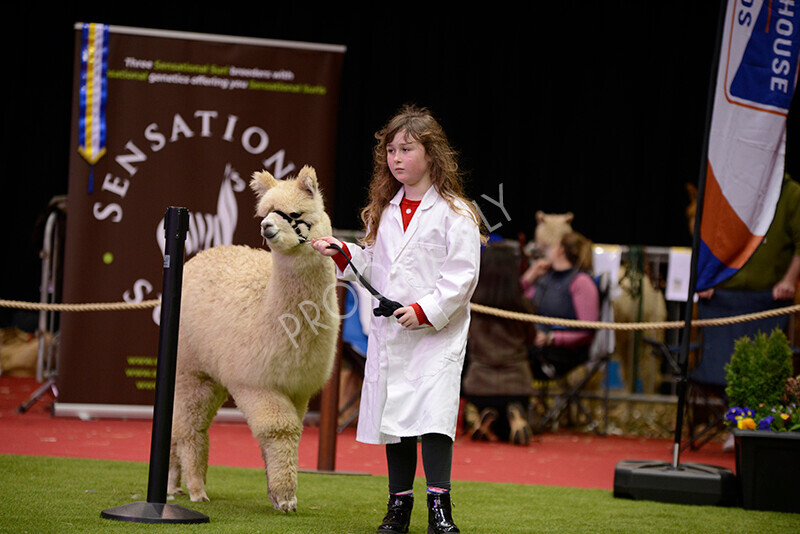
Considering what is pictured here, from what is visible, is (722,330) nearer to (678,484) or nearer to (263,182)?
(678,484)

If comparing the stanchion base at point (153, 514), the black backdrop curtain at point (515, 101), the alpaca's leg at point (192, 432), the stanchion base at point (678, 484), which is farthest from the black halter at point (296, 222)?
the black backdrop curtain at point (515, 101)

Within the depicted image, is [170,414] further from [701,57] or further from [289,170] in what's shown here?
[701,57]

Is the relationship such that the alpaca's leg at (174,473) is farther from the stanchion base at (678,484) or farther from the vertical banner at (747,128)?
the vertical banner at (747,128)

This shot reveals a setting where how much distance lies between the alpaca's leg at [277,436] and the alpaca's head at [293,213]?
55 centimetres

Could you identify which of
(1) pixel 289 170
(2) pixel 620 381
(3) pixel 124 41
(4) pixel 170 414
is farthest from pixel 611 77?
(4) pixel 170 414

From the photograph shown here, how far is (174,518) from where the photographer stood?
2.92 meters

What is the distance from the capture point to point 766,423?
13.3 feet

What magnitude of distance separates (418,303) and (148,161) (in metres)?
4.07

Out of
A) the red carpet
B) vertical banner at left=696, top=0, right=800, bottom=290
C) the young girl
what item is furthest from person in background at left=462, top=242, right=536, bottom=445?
the young girl

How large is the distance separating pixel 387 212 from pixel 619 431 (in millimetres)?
5208

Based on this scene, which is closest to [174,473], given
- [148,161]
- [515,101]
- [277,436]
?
[277,436]

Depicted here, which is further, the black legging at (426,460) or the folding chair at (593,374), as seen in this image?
the folding chair at (593,374)

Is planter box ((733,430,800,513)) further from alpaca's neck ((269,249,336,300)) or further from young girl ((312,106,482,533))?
alpaca's neck ((269,249,336,300))

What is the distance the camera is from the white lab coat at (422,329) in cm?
283
